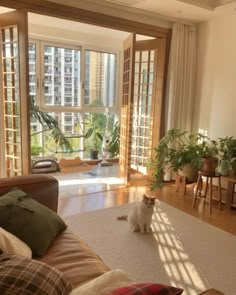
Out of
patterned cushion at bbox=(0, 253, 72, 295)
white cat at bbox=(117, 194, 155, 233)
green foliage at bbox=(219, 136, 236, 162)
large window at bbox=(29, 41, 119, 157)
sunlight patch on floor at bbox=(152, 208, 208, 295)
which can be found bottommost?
sunlight patch on floor at bbox=(152, 208, 208, 295)

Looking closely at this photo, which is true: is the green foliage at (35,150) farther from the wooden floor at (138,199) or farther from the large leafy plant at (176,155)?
the large leafy plant at (176,155)

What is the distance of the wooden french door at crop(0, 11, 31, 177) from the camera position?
124 inches

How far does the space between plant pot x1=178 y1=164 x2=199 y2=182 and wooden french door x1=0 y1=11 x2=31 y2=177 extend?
2050mm

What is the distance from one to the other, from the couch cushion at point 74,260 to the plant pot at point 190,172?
2441 millimetres

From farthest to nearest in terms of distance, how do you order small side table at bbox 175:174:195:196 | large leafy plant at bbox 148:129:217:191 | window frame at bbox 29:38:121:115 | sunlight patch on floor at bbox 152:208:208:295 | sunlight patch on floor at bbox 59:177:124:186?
window frame at bbox 29:38:121:115
sunlight patch on floor at bbox 59:177:124:186
small side table at bbox 175:174:195:196
large leafy plant at bbox 148:129:217:191
sunlight patch on floor at bbox 152:208:208:295

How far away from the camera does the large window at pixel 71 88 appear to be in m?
5.05

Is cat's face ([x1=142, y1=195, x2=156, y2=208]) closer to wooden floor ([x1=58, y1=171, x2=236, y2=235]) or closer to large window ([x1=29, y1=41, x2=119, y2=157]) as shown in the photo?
wooden floor ([x1=58, y1=171, x2=236, y2=235])

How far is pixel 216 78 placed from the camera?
4.05 meters

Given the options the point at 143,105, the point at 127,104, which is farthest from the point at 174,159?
the point at 143,105

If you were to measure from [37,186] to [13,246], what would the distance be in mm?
685

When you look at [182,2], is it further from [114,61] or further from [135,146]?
[114,61]

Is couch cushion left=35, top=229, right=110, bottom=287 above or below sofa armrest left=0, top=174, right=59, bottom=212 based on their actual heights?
below

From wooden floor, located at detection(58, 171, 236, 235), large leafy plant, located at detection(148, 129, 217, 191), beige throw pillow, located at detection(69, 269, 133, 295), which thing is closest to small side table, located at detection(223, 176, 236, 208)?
wooden floor, located at detection(58, 171, 236, 235)

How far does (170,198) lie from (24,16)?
282cm
